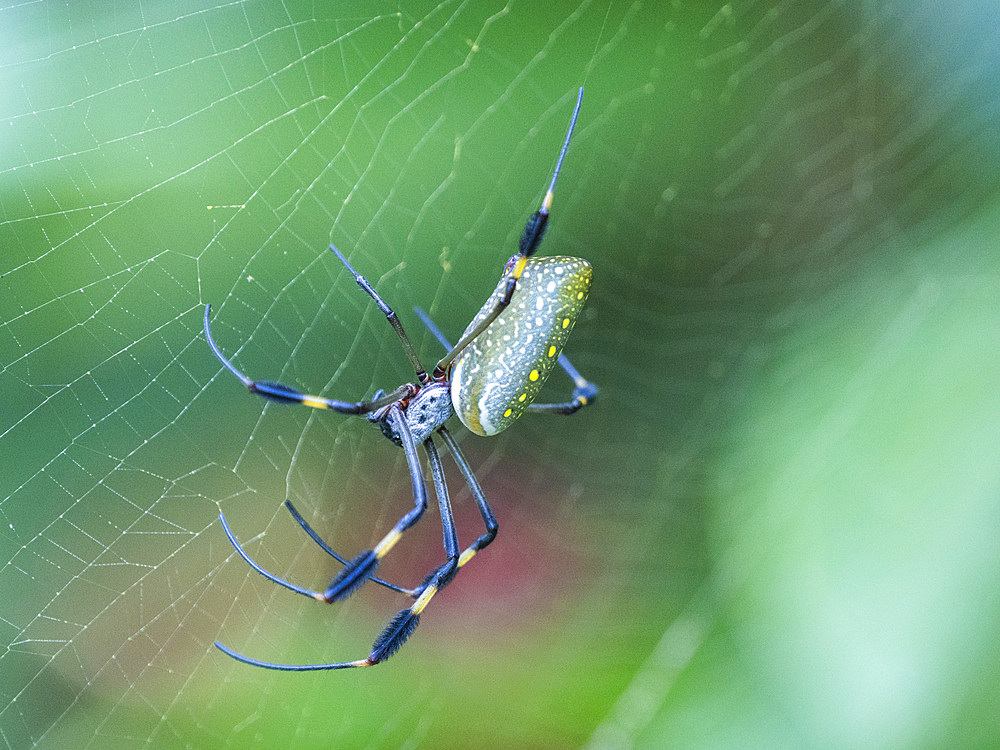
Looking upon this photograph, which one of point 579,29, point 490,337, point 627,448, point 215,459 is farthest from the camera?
point 627,448

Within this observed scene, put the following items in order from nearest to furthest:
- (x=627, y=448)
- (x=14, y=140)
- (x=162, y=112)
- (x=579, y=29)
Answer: (x=14, y=140), (x=162, y=112), (x=579, y=29), (x=627, y=448)

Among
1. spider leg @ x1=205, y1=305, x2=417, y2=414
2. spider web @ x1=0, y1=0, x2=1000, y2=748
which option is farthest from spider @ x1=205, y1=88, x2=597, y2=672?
spider web @ x1=0, y1=0, x2=1000, y2=748

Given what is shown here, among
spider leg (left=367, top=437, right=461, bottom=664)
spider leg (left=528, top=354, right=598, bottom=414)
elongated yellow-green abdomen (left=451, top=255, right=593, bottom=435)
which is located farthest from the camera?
spider leg (left=528, top=354, right=598, bottom=414)

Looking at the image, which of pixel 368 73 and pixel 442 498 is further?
pixel 442 498

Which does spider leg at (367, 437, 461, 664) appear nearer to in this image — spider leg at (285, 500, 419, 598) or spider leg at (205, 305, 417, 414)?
spider leg at (285, 500, 419, 598)

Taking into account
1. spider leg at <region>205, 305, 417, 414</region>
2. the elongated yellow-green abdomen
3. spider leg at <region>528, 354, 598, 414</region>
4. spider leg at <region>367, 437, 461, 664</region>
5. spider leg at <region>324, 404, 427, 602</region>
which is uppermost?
the elongated yellow-green abdomen

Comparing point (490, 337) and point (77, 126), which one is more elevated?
point (77, 126)

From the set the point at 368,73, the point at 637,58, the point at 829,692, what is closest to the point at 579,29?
the point at 637,58

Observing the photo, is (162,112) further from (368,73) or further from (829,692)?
(829,692)
